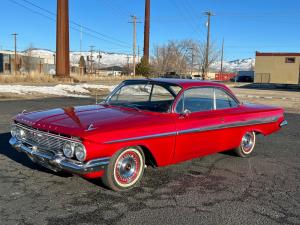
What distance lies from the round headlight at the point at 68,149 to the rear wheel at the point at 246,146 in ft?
11.0

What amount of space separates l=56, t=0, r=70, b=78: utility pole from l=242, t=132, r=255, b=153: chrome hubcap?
26959mm

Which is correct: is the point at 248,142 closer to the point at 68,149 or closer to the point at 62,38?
the point at 68,149

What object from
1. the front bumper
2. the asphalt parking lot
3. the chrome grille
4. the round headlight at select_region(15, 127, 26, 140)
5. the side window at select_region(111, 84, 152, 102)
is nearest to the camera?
the asphalt parking lot

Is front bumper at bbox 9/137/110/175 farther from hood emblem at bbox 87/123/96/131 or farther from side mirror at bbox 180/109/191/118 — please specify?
side mirror at bbox 180/109/191/118

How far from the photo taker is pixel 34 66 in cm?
7450

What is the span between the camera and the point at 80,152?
4.20 meters

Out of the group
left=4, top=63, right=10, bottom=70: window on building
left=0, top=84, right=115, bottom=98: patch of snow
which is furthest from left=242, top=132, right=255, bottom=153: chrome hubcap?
left=4, top=63, right=10, bottom=70: window on building

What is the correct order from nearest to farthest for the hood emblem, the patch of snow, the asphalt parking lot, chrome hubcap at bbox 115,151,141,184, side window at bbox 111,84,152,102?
the asphalt parking lot < the hood emblem < chrome hubcap at bbox 115,151,141,184 < side window at bbox 111,84,152,102 < the patch of snow

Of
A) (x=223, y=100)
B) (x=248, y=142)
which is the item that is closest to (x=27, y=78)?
(x=248, y=142)

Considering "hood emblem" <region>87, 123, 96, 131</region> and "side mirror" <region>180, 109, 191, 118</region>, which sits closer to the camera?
"hood emblem" <region>87, 123, 96, 131</region>

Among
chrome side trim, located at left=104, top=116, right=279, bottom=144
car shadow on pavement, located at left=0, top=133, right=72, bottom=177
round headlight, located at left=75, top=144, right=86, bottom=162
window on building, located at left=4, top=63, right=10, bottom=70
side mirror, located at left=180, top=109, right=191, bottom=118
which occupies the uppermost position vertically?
window on building, located at left=4, top=63, right=10, bottom=70

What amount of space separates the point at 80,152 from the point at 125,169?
2.28ft

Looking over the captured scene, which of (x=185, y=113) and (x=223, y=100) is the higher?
(x=223, y=100)

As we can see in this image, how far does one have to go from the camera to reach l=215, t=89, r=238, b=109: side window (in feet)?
20.0
